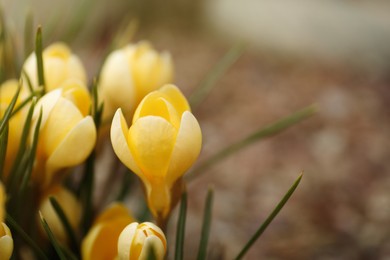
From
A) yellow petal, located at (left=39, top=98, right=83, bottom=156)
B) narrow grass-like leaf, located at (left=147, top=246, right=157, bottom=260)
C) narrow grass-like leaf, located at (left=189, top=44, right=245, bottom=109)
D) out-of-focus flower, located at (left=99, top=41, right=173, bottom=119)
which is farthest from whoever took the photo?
narrow grass-like leaf, located at (left=189, top=44, right=245, bottom=109)

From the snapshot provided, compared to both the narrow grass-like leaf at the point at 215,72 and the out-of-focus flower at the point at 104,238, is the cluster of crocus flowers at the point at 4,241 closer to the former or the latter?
the out-of-focus flower at the point at 104,238

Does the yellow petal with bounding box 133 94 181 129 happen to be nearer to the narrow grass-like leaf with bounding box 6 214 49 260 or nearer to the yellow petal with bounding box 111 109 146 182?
the yellow petal with bounding box 111 109 146 182

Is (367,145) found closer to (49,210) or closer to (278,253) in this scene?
(278,253)

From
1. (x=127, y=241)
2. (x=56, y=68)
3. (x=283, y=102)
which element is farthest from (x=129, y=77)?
(x=283, y=102)

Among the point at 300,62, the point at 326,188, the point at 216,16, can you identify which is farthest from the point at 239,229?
the point at 216,16

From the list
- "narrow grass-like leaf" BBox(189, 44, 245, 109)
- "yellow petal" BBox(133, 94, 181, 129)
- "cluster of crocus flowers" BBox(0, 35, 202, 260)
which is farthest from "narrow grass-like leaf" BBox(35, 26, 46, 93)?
"narrow grass-like leaf" BBox(189, 44, 245, 109)

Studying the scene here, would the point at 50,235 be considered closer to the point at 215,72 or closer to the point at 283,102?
the point at 215,72

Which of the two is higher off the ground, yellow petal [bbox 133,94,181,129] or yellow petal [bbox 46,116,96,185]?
yellow petal [bbox 133,94,181,129]
